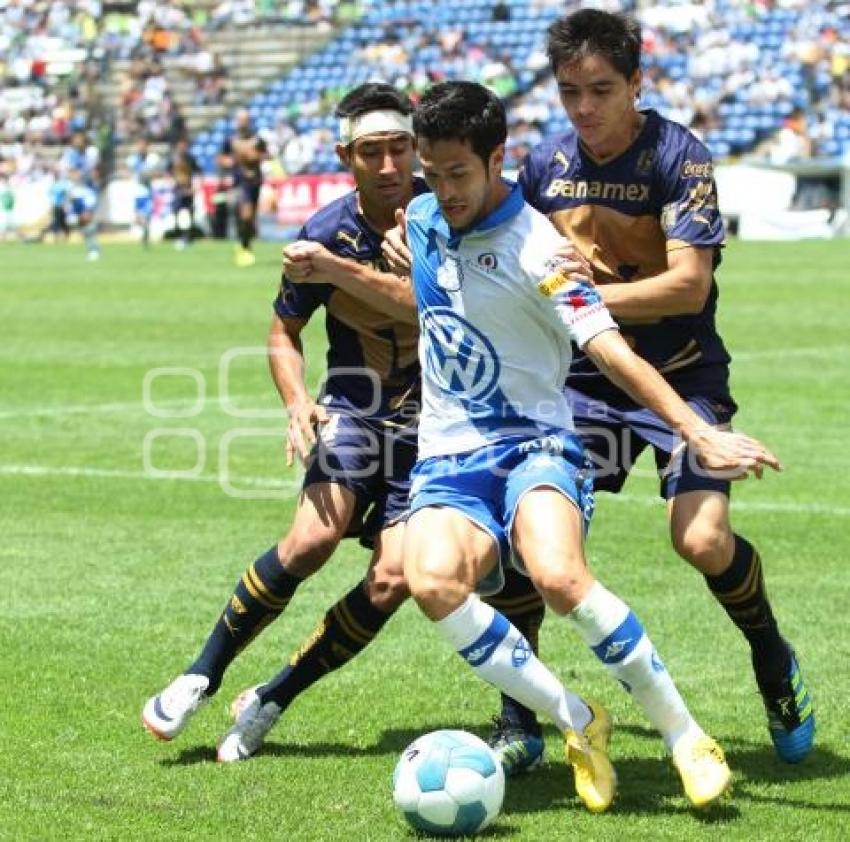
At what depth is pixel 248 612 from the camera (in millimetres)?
6223

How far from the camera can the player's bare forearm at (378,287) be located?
19.5 ft

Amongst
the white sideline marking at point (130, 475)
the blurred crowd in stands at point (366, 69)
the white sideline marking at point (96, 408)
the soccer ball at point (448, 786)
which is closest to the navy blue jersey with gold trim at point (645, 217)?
the soccer ball at point (448, 786)

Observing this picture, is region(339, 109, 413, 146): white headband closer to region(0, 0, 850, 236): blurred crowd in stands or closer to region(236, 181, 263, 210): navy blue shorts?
region(236, 181, 263, 210): navy blue shorts

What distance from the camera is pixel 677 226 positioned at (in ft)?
19.7

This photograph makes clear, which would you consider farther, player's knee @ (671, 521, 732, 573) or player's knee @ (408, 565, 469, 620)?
player's knee @ (671, 521, 732, 573)

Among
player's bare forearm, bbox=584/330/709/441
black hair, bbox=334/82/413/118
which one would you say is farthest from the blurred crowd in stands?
player's bare forearm, bbox=584/330/709/441

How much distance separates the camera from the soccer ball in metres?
5.11

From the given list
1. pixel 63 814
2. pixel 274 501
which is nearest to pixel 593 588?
pixel 63 814

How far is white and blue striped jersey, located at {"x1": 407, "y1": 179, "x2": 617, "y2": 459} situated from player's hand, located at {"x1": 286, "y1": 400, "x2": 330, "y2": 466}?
64cm

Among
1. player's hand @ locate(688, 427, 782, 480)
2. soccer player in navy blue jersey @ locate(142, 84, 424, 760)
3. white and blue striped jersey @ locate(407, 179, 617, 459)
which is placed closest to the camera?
player's hand @ locate(688, 427, 782, 480)

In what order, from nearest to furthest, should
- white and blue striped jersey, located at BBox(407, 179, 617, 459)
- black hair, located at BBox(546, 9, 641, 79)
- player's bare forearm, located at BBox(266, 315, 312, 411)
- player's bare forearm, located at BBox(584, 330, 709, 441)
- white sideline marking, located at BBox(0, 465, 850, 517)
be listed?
player's bare forearm, located at BBox(584, 330, 709, 441)
white and blue striped jersey, located at BBox(407, 179, 617, 459)
black hair, located at BBox(546, 9, 641, 79)
player's bare forearm, located at BBox(266, 315, 312, 411)
white sideline marking, located at BBox(0, 465, 850, 517)

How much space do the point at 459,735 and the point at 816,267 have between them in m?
22.7

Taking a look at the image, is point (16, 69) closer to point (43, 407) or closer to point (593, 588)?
point (43, 407)

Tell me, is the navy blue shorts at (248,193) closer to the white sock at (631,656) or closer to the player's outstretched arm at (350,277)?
the player's outstretched arm at (350,277)
